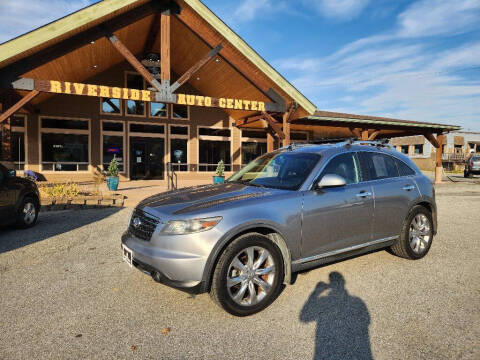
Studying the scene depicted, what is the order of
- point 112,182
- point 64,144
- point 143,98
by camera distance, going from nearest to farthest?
1. point 143,98
2. point 112,182
3. point 64,144

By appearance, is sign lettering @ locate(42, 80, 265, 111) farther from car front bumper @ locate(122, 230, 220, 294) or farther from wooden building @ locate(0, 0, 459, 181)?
car front bumper @ locate(122, 230, 220, 294)

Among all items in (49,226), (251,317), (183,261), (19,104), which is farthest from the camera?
(19,104)

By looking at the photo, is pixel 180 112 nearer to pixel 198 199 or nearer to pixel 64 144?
pixel 64 144

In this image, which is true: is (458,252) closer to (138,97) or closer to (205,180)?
(138,97)

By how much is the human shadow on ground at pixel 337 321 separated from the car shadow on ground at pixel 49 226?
5.21 metres

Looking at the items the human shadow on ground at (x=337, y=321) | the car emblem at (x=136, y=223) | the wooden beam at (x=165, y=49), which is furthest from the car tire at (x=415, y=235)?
the wooden beam at (x=165, y=49)

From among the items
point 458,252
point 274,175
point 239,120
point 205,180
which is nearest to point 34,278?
point 274,175

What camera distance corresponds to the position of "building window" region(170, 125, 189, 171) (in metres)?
18.2

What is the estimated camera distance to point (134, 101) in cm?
1747

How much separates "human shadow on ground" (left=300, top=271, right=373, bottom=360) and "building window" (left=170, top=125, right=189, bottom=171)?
15.5m

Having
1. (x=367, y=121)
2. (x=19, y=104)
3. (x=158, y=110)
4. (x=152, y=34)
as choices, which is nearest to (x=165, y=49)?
(x=19, y=104)

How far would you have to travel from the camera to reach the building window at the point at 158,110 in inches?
696

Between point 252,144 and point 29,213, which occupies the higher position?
point 252,144

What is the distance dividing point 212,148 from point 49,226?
41.9ft
